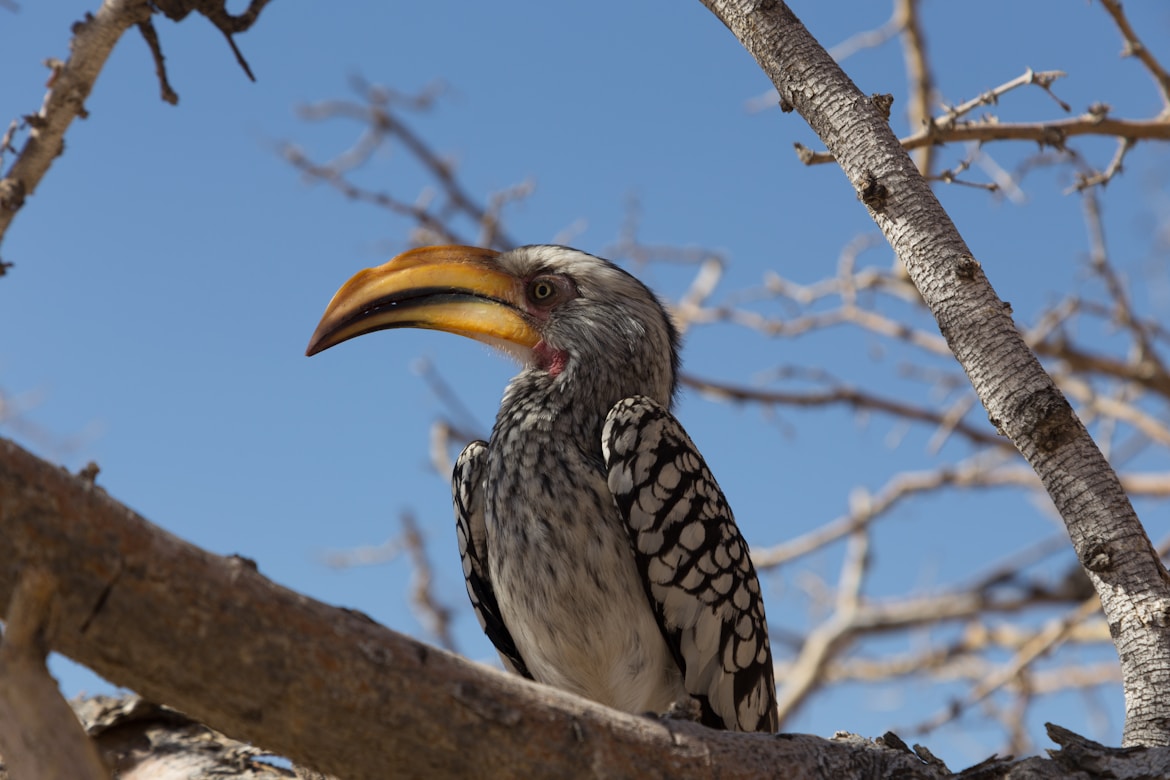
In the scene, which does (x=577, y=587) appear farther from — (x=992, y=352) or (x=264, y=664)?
(x=264, y=664)

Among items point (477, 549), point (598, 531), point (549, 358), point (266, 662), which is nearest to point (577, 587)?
point (598, 531)

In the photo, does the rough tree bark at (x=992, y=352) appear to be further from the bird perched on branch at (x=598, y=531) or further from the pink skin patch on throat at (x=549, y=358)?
the pink skin patch on throat at (x=549, y=358)

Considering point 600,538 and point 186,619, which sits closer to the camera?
point 186,619

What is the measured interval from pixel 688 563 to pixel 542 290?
4.74ft

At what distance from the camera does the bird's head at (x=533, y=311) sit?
167 inches

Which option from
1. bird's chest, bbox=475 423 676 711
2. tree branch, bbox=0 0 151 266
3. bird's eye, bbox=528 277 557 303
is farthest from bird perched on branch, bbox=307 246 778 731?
tree branch, bbox=0 0 151 266

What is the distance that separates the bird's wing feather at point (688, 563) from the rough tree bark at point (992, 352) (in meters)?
1.02

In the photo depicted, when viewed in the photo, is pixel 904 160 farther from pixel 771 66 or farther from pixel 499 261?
pixel 499 261

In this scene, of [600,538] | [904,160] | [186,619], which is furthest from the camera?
[600,538]

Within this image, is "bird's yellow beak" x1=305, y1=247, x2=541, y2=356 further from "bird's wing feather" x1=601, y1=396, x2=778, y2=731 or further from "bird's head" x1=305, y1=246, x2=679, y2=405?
"bird's wing feather" x1=601, y1=396, x2=778, y2=731

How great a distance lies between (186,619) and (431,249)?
271 centimetres

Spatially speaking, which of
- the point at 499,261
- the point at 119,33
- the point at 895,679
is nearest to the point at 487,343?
the point at 499,261

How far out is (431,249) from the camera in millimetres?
4512

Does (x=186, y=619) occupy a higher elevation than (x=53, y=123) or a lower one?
lower
